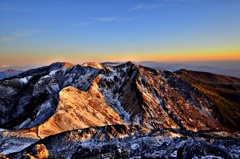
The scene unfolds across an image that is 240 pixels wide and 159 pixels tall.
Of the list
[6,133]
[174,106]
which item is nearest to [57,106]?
[6,133]

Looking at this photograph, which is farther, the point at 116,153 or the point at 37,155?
the point at 116,153

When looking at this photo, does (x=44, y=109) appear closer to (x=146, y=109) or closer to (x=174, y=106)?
(x=146, y=109)

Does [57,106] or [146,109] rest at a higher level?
[57,106]


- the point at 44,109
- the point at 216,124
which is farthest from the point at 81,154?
the point at 216,124

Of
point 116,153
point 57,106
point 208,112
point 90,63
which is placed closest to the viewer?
point 116,153

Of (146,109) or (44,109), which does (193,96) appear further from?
(44,109)

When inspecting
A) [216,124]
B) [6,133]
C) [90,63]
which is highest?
[90,63]

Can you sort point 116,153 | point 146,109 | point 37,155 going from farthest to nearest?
1. point 146,109
2. point 116,153
3. point 37,155
